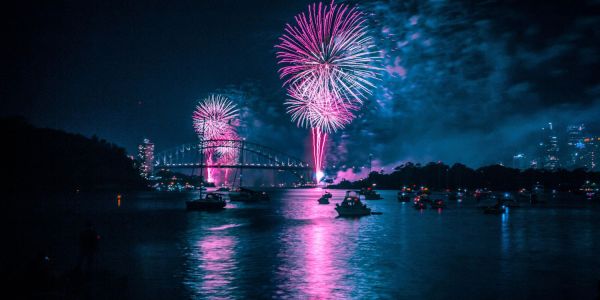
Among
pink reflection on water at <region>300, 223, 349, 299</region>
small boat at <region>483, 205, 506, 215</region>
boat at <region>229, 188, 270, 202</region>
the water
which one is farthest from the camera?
boat at <region>229, 188, 270, 202</region>

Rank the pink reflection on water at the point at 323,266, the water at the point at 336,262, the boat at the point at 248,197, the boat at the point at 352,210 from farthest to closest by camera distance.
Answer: the boat at the point at 248,197, the boat at the point at 352,210, the water at the point at 336,262, the pink reflection on water at the point at 323,266

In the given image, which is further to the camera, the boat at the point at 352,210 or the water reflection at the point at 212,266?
the boat at the point at 352,210

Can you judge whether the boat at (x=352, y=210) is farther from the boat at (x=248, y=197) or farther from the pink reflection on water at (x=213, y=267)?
the boat at (x=248, y=197)

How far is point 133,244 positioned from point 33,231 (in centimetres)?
1181

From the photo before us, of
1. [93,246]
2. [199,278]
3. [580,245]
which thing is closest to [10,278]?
[93,246]

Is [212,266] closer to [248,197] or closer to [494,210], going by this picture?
[494,210]

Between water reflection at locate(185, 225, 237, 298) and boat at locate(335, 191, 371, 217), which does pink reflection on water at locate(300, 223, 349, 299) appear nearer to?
water reflection at locate(185, 225, 237, 298)

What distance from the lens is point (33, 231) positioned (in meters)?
35.4

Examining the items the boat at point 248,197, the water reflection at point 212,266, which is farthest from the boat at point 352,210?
the boat at point 248,197

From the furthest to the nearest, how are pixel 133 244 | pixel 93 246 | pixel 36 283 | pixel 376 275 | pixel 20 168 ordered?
pixel 20 168
pixel 133 244
pixel 376 275
pixel 93 246
pixel 36 283

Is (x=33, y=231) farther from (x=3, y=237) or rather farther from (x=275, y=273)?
(x=275, y=273)

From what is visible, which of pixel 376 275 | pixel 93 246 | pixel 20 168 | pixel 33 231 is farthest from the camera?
pixel 20 168

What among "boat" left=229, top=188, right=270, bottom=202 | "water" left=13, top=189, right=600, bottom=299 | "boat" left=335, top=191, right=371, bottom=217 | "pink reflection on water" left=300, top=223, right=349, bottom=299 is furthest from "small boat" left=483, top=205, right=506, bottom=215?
"boat" left=229, top=188, right=270, bottom=202

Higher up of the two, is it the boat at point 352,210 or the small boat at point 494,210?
the boat at point 352,210
